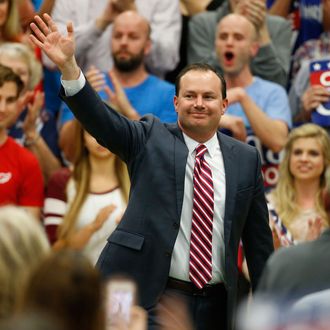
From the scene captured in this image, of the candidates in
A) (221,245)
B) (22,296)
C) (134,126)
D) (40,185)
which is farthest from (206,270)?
(22,296)

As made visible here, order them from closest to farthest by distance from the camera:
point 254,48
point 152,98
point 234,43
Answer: point 152,98 → point 234,43 → point 254,48

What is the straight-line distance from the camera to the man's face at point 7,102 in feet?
21.9

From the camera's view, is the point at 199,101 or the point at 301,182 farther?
the point at 301,182

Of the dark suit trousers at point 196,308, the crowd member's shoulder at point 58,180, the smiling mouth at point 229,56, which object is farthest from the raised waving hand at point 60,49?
the smiling mouth at point 229,56

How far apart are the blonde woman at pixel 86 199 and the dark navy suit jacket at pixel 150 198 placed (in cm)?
145

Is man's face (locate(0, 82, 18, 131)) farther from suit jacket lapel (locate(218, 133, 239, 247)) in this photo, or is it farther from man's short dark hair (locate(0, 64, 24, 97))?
suit jacket lapel (locate(218, 133, 239, 247))

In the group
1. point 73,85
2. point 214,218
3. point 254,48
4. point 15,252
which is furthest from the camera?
point 254,48

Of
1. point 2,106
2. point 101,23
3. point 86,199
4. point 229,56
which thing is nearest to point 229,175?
point 86,199

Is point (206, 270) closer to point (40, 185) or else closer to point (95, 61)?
point (40, 185)

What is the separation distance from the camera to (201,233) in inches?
199

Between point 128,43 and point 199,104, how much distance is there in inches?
110

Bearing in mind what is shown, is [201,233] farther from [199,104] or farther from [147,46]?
[147,46]

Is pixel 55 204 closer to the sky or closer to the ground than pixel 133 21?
closer to the ground

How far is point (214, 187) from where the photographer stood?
5.18 m
